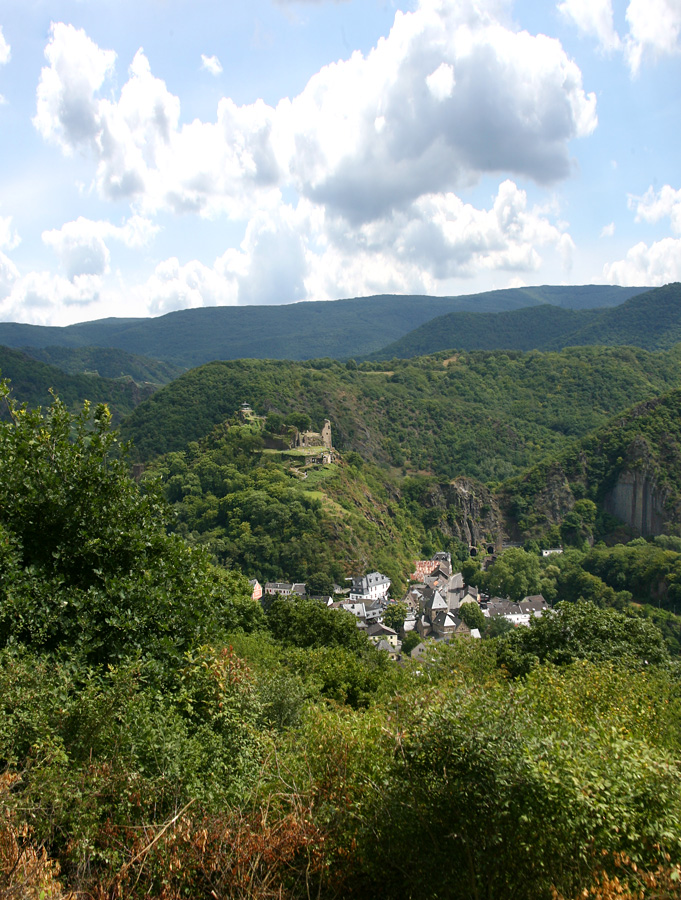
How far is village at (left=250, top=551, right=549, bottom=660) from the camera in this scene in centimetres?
5319

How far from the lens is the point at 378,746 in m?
7.91

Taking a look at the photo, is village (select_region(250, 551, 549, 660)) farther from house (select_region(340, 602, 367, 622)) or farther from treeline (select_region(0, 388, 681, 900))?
treeline (select_region(0, 388, 681, 900))

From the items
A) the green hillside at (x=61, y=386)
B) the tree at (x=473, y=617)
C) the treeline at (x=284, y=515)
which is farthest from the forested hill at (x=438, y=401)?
the tree at (x=473, y=617)

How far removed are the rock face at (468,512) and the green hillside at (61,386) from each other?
8685 centimetres

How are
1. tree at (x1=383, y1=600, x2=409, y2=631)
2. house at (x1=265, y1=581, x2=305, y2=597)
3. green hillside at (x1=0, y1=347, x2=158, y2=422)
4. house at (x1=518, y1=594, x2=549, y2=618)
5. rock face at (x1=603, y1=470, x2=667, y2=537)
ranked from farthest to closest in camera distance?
green hillside at (x1=0, y1=347, x2=158, y2=422)
rock face at (x1=603, y1=470, x2=667, y2=537)
house at (x1=518, y1=594, x2=549, y2=618)
house at (x1=265, y1=581, x2=305, y2=597)
tree at (x1=383, y1=600, x2=409, y2=631)

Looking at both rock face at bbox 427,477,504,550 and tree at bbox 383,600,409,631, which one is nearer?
tree at bbox 383,600,409,631

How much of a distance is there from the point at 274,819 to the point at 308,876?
2.88ft

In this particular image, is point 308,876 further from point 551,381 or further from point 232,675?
point 551,381

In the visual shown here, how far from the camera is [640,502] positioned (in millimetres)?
93688

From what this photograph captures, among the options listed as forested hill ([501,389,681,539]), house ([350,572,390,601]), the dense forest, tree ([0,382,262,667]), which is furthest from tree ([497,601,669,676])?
forested hill ([501,389,681,539])

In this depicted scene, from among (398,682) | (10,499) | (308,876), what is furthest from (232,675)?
(398,682)

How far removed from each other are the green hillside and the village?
3932 inches

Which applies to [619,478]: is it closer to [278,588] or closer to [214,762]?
[278,588]

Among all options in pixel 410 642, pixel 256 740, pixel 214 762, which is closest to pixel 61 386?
pixel 410 642
